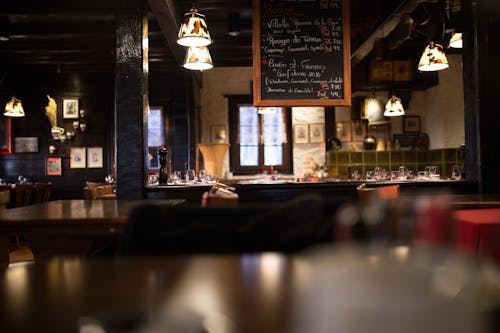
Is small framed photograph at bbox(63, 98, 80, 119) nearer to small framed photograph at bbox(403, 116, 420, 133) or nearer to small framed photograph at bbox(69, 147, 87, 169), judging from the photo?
small framed photograph at bbox(69, 147, 87, 169)

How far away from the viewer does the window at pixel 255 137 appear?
10.7m

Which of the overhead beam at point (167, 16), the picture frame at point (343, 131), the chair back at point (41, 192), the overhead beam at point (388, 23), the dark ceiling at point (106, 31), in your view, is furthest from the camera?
the picture frame at point (343, 131)

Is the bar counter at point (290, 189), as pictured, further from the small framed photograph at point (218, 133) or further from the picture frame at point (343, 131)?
the picture frame at point (343, 131)

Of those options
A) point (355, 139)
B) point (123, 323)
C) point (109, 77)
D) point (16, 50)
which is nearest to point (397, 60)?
point (355, 139)

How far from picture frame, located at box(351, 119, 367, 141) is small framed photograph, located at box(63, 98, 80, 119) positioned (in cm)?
620

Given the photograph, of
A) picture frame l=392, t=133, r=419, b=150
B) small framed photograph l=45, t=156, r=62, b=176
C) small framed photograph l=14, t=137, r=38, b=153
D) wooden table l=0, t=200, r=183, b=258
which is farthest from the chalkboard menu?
small framed photograph l=14, t=137, r=38, b=153

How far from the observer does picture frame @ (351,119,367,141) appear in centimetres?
1089

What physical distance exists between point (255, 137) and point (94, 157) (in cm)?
359

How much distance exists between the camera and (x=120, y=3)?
4.25 metres

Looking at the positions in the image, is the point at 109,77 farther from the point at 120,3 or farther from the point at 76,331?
the point at 76,331

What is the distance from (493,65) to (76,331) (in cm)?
448

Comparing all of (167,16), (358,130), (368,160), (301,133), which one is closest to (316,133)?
(301,133)

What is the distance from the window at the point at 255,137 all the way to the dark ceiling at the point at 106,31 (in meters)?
1.24

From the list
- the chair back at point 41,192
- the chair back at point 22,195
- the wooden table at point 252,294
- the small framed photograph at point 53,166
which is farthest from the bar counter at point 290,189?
the small framed photograph at point 53,166
